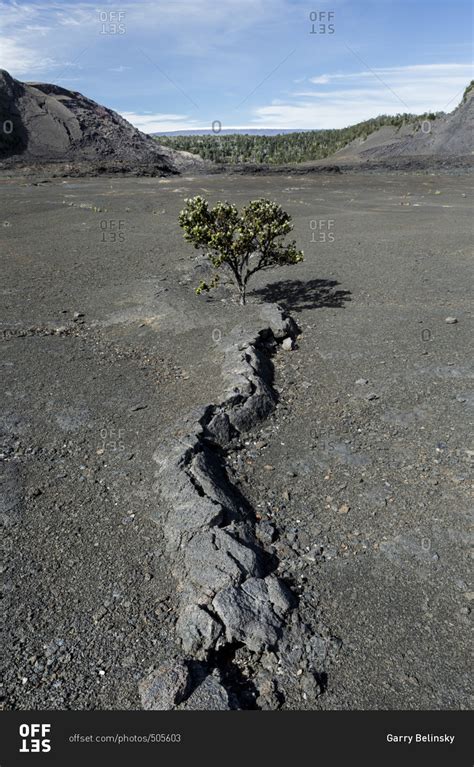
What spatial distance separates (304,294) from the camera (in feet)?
44.8

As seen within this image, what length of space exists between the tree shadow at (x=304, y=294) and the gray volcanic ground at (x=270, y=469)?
80 mm

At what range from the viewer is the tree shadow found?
12.9 metres

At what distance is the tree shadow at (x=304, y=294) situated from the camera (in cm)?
1291

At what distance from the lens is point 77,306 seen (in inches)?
510

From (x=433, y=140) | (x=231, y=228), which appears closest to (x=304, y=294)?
(x=231, y=228)

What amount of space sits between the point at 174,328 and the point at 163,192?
27.8m
